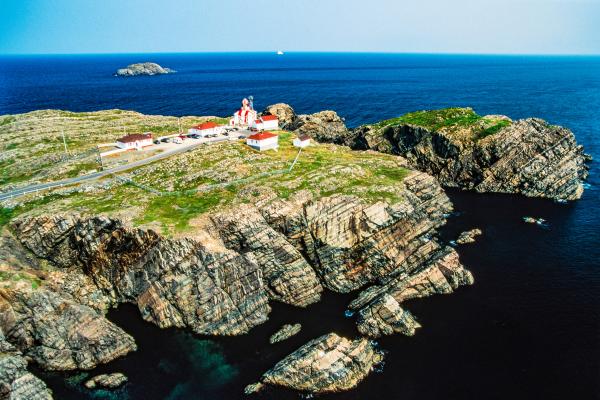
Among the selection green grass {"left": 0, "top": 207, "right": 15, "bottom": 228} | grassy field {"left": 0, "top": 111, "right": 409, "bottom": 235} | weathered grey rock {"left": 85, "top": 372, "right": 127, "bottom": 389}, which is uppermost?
grassy field {"left": 0, "top": 111, "right": 409, "bottom": 235}

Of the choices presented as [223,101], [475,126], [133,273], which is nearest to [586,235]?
[475,126]

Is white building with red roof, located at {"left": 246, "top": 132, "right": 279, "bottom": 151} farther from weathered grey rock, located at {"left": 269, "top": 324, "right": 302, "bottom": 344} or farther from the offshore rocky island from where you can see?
weathered grey rock, located at {"left": 269, "top": 324, "right": 302, "bottom": 344}

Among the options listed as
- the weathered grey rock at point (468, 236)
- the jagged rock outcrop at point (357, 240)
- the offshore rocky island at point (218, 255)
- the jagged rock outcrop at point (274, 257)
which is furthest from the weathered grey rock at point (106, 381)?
the weathered grey rock at point (468, 236)

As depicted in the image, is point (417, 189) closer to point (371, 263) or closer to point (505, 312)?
point (371, 263)

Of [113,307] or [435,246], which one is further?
[435,246]

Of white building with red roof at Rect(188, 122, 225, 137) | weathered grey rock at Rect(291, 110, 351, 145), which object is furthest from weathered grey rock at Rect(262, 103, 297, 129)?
white building with red roof at Rect(188, 122, 225, 137)

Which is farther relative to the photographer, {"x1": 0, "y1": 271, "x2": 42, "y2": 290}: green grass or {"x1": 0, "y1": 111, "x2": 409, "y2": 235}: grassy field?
{"x1": 0, "y1": 111, "x2": 409, "y2": 235}: grassy field
